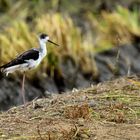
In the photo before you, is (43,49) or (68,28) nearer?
(43,49)

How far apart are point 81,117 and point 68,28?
8654 millimetres

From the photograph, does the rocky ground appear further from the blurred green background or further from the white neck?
the white neck

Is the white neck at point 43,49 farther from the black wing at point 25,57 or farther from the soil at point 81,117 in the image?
the soil at point 81,117

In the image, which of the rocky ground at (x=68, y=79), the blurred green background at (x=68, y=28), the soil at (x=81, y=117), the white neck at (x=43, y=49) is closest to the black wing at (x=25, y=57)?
the white neck at (x=43, y=49)

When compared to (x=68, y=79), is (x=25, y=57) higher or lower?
higher

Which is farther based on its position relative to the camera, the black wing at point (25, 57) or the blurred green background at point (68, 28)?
the blurred green background at point (68, 28)

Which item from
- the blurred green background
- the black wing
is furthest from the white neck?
the blurred green background

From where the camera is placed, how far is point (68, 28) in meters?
16.7

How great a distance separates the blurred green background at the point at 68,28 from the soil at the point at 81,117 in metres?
3.05

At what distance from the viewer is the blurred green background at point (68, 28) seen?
1527cm

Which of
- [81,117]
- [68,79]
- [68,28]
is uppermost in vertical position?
[68,28]

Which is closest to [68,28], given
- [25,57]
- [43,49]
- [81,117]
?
[43,49]

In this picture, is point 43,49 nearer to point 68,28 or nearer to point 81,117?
point 81,117

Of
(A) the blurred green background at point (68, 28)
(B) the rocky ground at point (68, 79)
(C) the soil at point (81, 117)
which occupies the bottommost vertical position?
(B) the rocky ground at point (68, 79)
